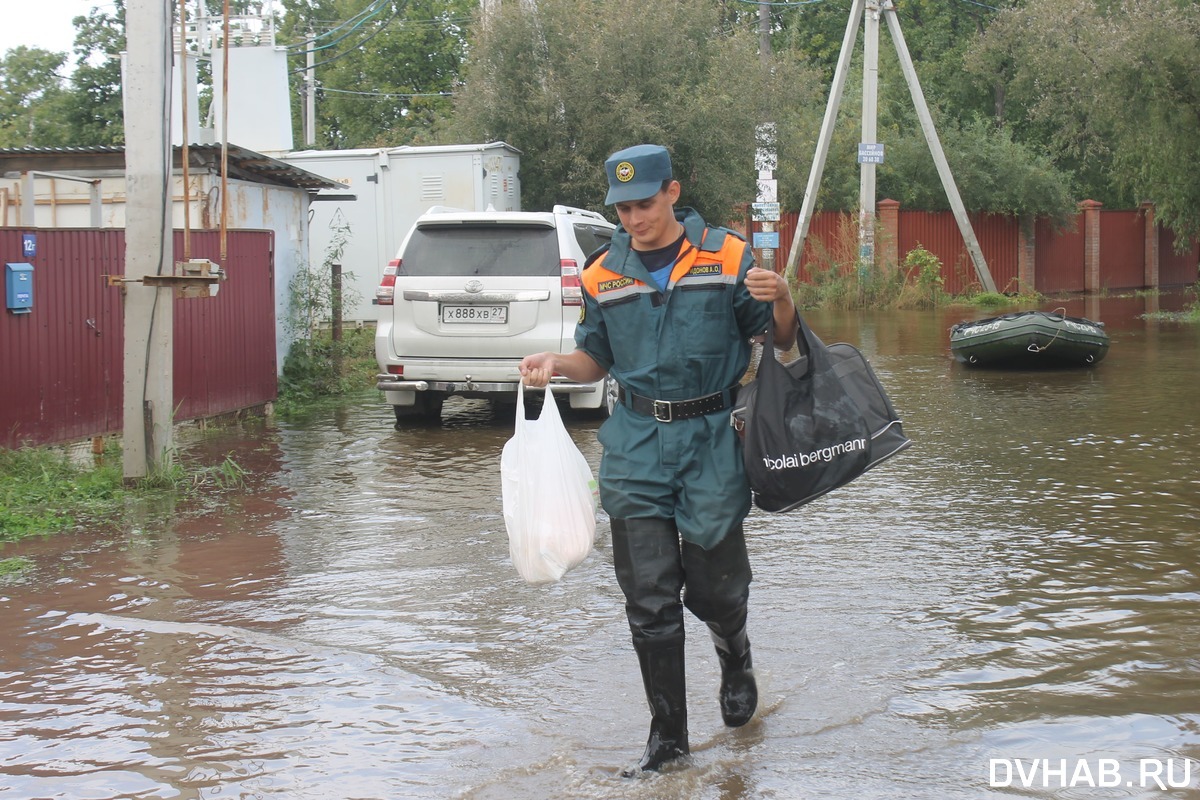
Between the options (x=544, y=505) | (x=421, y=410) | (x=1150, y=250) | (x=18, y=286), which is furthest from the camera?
(x=1150, y=250)

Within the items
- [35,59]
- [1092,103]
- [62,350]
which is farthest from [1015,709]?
[35,59]

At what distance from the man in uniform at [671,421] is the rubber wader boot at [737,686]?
0.59 feet

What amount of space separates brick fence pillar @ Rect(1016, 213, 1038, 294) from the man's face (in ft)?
111

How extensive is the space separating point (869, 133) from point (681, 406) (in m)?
26.5

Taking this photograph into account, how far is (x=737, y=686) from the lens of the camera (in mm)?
4348

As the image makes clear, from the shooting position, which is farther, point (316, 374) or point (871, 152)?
point (871, 152)

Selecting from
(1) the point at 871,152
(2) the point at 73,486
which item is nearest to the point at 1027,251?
(1) the point at 871,152

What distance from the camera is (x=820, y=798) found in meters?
3.82

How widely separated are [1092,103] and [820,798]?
24185 millimetres

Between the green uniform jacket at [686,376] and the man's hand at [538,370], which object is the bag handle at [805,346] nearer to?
the green uniform jacket at [686,376]

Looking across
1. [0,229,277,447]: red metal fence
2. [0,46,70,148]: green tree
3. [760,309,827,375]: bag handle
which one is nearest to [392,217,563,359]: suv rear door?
[0,229,277,447]: red metal fence

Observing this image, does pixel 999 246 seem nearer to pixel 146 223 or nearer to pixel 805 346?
pixel 146 223

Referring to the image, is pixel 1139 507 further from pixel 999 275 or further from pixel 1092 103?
pixel 999 275

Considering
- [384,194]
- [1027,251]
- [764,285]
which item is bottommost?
[764,285]
